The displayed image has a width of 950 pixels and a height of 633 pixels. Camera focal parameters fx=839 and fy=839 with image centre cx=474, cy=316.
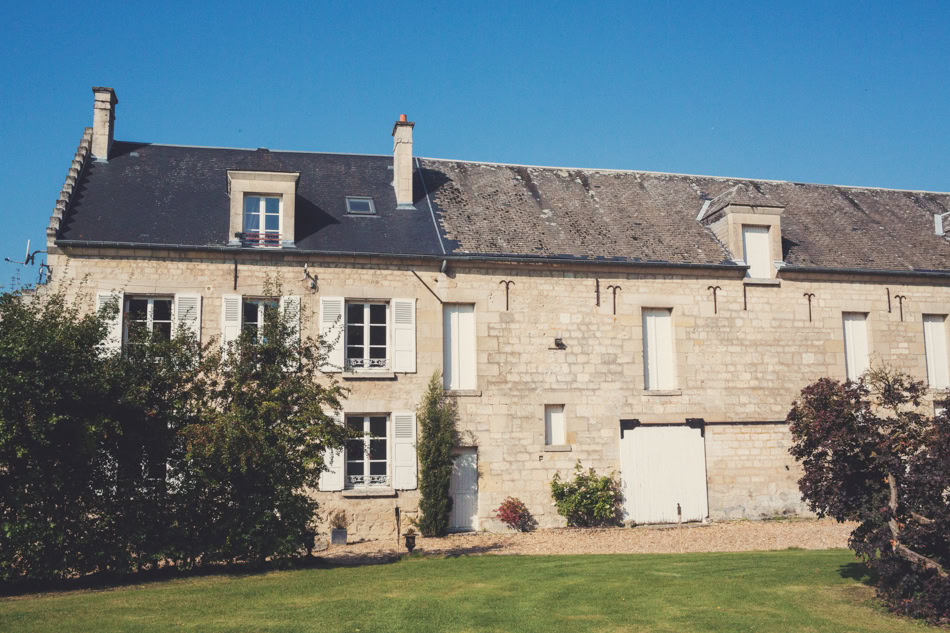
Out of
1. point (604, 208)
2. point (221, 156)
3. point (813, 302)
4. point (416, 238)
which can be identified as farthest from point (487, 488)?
point (221, 156)

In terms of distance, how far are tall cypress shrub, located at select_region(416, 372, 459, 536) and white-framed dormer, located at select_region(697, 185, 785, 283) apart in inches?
276

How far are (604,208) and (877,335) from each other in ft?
20.9

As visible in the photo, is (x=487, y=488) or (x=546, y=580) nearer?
(x=546, y=580)

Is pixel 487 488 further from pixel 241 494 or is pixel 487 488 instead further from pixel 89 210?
pixel 89 210

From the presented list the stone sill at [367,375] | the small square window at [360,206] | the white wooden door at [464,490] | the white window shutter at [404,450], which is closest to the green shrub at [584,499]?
the white wooden door at [464,490]

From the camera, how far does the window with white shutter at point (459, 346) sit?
1611 centimetres

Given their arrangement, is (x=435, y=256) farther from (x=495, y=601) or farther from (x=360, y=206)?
(x=495, y=601)

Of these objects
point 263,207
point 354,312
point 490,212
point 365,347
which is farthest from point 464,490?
point 263,207

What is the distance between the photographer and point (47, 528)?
10.2 metres

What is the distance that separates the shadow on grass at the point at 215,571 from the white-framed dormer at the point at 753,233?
860 cm

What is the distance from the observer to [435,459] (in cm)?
1525

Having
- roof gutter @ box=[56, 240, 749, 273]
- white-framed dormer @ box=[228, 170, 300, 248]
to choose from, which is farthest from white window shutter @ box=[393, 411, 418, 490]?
white-framed dormer @ box=[228, 170, 300, 248]

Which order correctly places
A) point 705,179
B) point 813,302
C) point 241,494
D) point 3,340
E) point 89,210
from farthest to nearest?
point 705,179 → point 813,302 → point 89,210 → point 241,494 → point 3,340

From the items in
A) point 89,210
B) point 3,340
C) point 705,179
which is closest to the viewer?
point 3,340
